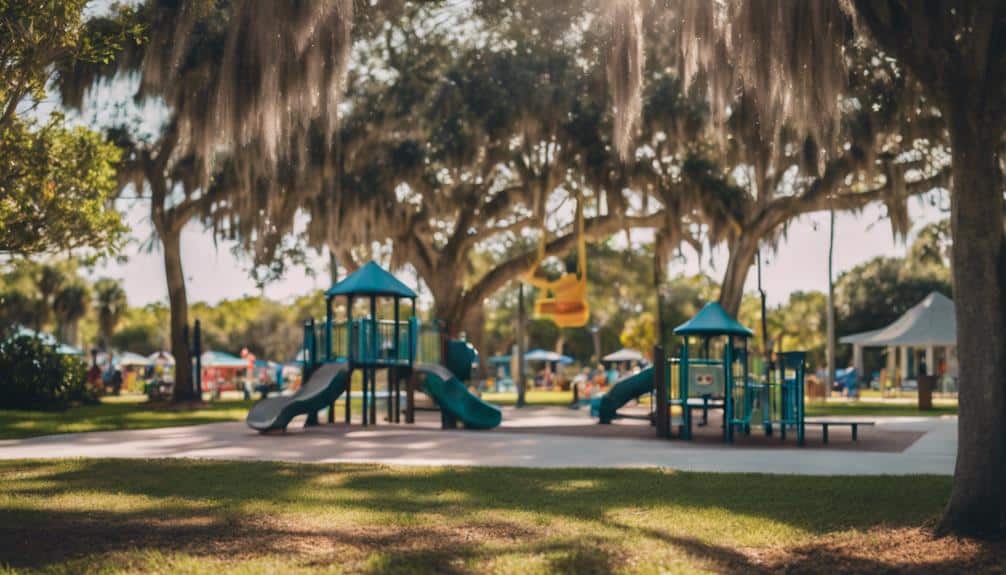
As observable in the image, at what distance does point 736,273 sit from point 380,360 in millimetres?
9531

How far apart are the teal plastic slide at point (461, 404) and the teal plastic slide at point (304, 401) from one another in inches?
62.9

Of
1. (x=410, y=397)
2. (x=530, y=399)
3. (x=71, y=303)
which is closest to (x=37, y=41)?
(x=410, y=397)

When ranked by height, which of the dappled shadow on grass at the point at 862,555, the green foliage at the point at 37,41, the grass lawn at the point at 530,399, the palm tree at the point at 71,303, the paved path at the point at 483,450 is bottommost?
the grass lawn at the point at 530,399

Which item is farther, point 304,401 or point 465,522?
point 304,401

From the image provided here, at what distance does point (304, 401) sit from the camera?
693 inches

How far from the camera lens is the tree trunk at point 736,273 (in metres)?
24.6

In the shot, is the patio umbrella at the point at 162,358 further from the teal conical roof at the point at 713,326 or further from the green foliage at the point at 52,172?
the teal conical roof at the point at 713,326

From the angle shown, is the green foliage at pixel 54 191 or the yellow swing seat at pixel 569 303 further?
the yellow swing seat at pixel 569 303

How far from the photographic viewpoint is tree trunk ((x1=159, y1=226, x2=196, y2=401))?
84.2 feet

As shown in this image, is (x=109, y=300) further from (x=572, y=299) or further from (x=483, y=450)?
(x=483, y=450)

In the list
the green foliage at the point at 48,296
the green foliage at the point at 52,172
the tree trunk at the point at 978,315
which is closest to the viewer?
the tree trunk at the point at 978,315

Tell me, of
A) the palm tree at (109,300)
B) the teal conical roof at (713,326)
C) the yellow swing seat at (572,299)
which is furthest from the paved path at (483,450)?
the palm tree at (109,300)

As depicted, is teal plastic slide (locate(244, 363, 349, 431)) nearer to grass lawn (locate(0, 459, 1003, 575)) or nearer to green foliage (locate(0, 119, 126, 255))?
green foliage (locate(0, 119, 126, 255))

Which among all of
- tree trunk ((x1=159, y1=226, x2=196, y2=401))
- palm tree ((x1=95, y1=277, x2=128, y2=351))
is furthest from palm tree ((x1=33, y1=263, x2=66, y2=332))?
tree trunk ((x1=159, y1=226, x2=196, y2=401))
